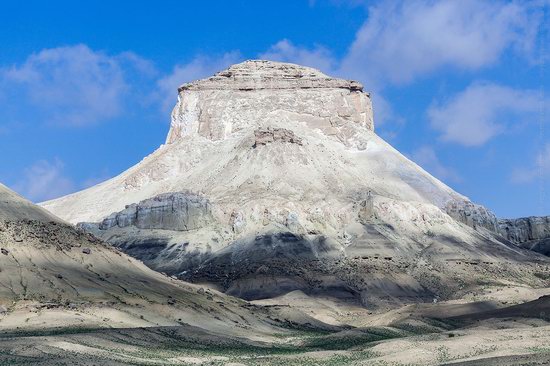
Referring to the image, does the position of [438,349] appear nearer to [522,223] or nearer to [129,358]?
[129,358]

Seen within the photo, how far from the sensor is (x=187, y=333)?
78.7 metres

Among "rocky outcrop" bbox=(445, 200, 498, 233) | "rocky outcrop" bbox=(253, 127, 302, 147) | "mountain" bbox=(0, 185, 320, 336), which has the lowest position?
"mountain" bbox=(0, 185, 320, 336)

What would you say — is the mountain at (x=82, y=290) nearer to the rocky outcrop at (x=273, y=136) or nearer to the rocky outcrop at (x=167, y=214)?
the rocky outcrop at (x=167, y=214)

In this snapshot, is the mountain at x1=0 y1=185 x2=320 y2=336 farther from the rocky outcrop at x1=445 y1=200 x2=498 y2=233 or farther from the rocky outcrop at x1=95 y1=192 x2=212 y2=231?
the rocky outcrop at x1=445 y1=200 x2=498 y2=233

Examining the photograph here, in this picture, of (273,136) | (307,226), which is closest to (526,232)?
(273,136)

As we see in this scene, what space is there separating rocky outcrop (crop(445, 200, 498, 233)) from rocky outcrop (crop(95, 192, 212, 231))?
160 ft

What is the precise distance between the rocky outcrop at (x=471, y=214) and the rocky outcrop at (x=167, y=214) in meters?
48.7

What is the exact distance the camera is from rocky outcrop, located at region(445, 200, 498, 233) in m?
181

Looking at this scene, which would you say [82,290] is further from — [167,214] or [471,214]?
[471,214]

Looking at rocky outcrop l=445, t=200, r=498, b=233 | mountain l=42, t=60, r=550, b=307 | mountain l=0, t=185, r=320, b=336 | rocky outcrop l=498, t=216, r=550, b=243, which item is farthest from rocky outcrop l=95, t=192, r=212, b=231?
rocky outcrop l=498, t=216, r=550, b=243

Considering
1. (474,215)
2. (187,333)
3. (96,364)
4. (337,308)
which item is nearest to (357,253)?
(337,308)

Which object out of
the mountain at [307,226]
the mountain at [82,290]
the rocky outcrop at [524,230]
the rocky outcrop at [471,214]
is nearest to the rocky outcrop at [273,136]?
the mountain at [307,226]

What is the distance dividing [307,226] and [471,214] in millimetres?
38266

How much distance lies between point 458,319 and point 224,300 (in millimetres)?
27883
